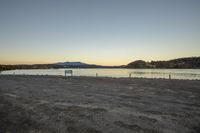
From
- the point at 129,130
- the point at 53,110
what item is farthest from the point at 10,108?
the point at 129,130

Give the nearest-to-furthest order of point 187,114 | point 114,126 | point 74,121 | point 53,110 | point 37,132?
point 37,132, point 114,126, point 74,121, point 187,114, point 53,110

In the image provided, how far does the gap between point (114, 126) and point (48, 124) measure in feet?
7.61

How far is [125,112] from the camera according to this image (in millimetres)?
7258

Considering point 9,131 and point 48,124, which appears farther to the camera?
point 48,124

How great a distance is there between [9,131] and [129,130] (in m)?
3.79

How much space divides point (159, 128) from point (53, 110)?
4746 millimetres

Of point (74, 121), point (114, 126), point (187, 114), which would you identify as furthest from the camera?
point (187, 114)

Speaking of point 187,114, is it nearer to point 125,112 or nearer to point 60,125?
point 125,112

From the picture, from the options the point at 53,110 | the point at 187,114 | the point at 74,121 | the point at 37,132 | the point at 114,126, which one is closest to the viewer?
the point at 37,132

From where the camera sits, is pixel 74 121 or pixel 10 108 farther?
pixel 10 108

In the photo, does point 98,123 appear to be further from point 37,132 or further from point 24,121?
point 24,121

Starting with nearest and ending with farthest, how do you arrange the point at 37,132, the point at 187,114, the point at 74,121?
the point at 37,132 < the point at 74,121 < the point at 187,114

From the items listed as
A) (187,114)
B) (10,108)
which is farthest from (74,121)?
(187,114)

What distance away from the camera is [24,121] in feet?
19.9
